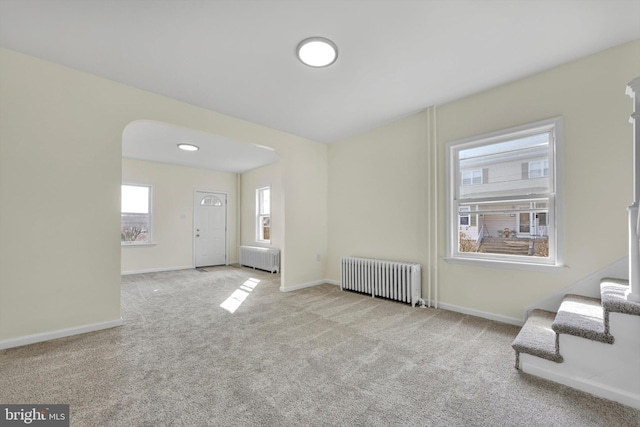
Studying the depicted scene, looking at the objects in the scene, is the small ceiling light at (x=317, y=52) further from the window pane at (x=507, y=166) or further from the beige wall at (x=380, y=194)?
the window pane at (x=507, y=166)

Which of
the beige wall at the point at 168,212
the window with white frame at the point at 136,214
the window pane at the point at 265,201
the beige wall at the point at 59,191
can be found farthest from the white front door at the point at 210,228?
the beige wall at the point at 59,191

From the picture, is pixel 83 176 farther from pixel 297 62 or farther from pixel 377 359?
pixel 377 359

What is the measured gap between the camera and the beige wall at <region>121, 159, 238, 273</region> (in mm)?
5988

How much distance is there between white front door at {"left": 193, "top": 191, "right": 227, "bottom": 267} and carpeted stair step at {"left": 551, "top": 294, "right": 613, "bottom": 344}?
7.04 metres

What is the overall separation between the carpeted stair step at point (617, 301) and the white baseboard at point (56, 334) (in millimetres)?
4333

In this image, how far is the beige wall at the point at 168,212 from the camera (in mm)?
5988

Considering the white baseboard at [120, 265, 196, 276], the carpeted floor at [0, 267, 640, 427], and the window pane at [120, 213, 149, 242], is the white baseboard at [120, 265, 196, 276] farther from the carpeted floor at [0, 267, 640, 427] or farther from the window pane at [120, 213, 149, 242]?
the carpeted floor at [0, 267, 640, 427]

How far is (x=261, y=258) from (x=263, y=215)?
1.18 meters

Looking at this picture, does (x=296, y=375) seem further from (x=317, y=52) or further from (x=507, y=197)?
(x=507, y=197)

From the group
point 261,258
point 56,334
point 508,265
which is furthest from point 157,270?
point 508,265

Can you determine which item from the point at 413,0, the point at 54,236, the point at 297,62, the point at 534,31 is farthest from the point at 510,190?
the point at 54,236

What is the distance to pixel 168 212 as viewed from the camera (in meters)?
6.50

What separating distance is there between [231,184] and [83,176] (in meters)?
4.90

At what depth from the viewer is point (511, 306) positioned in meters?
2.87
